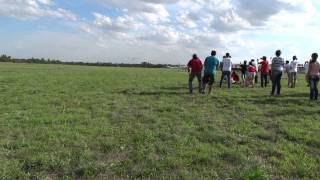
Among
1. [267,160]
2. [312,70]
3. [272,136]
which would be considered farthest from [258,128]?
[312,70]

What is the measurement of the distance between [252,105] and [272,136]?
6308 mm

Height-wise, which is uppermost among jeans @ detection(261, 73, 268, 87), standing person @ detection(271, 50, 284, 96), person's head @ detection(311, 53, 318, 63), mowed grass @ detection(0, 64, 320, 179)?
person's head @ detection(311, 53, 318, 63)

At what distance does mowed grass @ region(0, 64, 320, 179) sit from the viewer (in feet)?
27.1

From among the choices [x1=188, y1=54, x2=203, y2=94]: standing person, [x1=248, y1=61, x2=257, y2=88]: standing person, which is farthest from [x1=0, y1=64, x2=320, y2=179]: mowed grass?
[x1=248, y1=61, x2=257, y2=88]: standing person

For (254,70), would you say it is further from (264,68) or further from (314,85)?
(314,85)

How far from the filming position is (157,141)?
1039 cm

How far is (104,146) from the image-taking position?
32.3 ft

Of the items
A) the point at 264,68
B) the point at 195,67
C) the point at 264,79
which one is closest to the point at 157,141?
the point at 195,67

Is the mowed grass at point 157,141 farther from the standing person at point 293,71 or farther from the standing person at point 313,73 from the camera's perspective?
the standing person at point 293,71

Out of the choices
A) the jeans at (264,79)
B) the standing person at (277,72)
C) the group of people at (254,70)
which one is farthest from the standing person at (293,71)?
the standing person at (277,72)

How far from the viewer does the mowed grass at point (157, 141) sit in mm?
8273

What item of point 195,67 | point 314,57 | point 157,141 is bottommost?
point 157,141

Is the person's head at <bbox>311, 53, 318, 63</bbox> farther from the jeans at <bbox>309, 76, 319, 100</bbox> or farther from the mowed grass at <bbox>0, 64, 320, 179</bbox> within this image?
the mowed grass at <bbox>0, 64, 320, 179</bbox>

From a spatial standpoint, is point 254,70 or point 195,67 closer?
point 195,67
